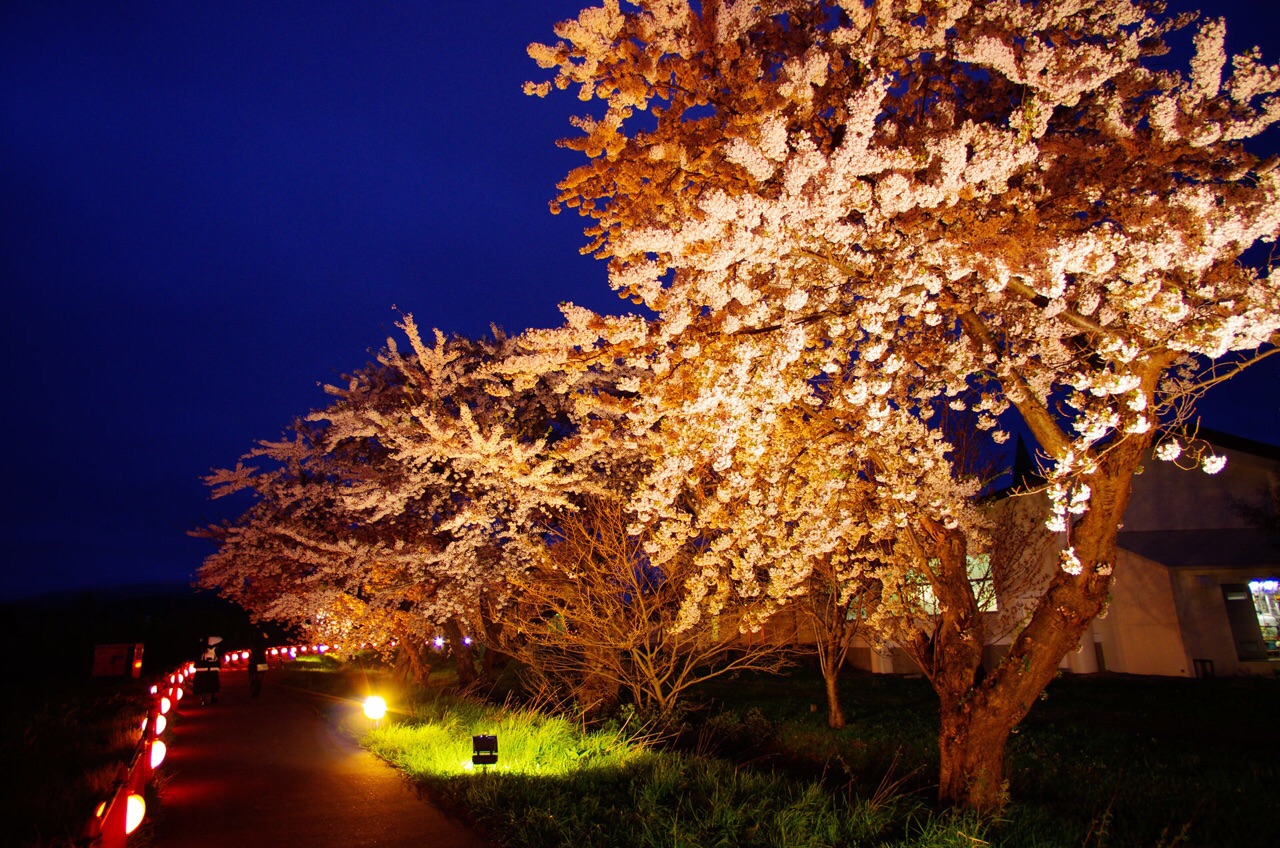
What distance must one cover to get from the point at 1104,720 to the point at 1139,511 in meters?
8.78

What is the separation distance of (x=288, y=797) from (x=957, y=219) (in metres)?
8.76

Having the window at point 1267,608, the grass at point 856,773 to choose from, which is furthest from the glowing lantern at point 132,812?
the window at point 1267,608

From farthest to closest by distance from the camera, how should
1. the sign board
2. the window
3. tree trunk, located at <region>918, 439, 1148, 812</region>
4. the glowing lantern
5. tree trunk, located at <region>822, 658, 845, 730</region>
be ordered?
the sign board < the window < tree trunk, located at <region>822, 658, 845, 730</region> < tree trunk, located at <region>918, 439, 1148, 812</region> < the glowing lantern

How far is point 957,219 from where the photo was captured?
16.6 ft

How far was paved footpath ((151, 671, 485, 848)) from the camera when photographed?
254 inches

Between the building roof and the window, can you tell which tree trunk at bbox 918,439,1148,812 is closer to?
the building roof

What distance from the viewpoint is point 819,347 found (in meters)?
7.04

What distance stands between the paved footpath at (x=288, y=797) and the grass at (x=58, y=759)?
2.34ft

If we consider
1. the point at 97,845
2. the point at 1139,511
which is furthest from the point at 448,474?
the point at 1139,511

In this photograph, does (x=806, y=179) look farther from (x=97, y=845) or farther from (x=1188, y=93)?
(x=97, y=845)

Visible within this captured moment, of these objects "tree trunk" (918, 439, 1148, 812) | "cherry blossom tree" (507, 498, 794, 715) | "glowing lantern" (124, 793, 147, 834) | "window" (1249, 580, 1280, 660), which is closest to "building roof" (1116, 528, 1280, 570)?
"window" (1249, 580, 1280, 660)

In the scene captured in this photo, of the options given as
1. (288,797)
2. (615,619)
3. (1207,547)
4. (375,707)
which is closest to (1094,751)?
(615,619)

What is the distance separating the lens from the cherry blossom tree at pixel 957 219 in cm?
459

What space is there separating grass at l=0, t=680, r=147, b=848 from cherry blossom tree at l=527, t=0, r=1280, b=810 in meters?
6.15
